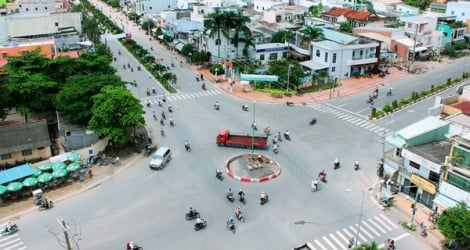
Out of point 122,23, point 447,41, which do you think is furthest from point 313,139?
point 122,23

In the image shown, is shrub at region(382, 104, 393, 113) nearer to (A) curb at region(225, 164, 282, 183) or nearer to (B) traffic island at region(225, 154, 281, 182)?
(B) traffic island at region(225, 154, 281, 182)

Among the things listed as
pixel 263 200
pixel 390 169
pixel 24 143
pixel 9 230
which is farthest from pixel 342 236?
pixel 24 143

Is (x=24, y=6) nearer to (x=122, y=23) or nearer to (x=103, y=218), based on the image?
(x=122, y=23)

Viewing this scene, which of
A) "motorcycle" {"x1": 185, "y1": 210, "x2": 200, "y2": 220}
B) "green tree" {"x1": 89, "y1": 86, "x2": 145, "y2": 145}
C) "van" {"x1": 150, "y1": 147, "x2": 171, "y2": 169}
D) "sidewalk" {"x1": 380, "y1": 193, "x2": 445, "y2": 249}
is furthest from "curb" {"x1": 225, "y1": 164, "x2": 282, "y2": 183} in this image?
"green tree" {"x1": 89, "y1": 86, "x2": 145, "y2": 145}

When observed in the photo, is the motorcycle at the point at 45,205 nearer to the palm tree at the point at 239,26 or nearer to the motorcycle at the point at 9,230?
the motorcycle at the point at 9,230

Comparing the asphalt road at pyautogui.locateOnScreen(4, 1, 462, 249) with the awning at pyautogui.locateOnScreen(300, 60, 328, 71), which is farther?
the awning at pyautogui.locateOnScreen(300, 60, 328, 71)

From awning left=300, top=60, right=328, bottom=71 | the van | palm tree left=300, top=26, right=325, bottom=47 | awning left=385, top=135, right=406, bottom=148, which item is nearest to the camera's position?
awning left=385, top=135, right=406, bottom=148

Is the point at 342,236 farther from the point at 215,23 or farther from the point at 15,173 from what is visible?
the point at 215,23
